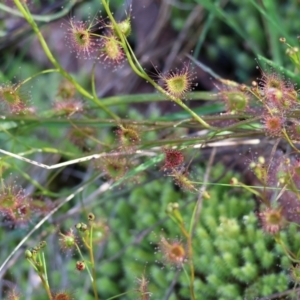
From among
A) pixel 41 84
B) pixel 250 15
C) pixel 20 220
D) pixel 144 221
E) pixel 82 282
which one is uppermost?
pixel 250 15

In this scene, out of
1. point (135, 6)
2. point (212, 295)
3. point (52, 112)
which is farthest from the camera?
point (135, 6)

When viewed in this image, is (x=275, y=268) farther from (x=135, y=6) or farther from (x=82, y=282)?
(x=135, y=6)

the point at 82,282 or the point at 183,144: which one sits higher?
the point at 183,144

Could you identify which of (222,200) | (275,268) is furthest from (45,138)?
(275,268)

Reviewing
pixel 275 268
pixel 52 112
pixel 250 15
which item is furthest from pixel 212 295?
pixel 250 15

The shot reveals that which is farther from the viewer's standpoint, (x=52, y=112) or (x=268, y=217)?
(x=52, y=112)

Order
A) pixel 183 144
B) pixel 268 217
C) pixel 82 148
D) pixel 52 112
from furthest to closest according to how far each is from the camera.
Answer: pixel 82 148, pixel 52 112, pixel 183 144, pixel 268 217

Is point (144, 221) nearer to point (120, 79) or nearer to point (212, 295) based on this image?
point (212, 295)
